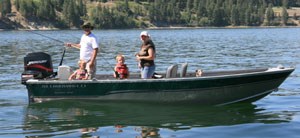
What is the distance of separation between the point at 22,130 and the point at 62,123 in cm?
108

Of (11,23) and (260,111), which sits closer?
(260,111)

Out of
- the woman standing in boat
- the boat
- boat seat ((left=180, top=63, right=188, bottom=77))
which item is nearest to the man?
the boat

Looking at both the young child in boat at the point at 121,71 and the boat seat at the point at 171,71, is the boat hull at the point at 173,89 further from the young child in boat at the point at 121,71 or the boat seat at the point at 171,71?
the boat seat at the point at 171,71

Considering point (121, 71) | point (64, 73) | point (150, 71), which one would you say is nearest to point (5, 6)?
point (64, 73)

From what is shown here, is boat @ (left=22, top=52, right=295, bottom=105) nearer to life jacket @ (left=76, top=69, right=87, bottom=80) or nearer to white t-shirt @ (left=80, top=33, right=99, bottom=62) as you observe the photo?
life jacket @ (left=76, top=69, right=87, bottom=80)

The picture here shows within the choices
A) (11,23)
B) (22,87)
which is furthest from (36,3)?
(22,87)

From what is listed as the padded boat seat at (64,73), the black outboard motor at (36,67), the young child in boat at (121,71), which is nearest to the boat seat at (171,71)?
the young child in boat at (121,71)

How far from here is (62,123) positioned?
1289 cm

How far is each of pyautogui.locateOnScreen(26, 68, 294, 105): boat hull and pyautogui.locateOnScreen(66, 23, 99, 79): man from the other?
0.47 m

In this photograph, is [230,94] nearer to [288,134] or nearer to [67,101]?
[288,134]

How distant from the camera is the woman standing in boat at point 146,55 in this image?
13.8 m

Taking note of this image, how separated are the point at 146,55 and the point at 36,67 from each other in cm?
354

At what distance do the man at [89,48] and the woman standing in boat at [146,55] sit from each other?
1.27m

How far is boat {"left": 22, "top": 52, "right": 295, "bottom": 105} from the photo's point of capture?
13.9m
